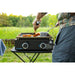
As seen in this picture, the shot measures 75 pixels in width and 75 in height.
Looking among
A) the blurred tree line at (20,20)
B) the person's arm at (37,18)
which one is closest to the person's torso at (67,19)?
the person's arm at (37,18)

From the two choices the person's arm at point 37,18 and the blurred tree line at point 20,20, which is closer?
the person's arm at point 37,18

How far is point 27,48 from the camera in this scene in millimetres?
1082

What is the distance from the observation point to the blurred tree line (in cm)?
121

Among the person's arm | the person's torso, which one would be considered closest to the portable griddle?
the person's arm

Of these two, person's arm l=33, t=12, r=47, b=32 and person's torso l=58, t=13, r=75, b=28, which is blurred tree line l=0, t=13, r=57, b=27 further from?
person's torso l=58, t=13, r=75, b=28

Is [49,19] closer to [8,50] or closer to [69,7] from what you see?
[69,7]

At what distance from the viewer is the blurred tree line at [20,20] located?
3.96 feet

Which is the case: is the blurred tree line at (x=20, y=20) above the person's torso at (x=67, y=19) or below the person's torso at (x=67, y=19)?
below

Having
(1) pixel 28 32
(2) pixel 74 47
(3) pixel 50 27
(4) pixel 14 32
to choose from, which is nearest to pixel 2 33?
(4) pixel 14 32

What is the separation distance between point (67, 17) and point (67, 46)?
179 millimetres

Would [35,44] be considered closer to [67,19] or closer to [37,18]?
[37,18]

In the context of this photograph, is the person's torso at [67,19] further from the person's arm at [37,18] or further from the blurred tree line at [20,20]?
the blurred tree line at [20,20]

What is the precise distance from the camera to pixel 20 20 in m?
1.23
